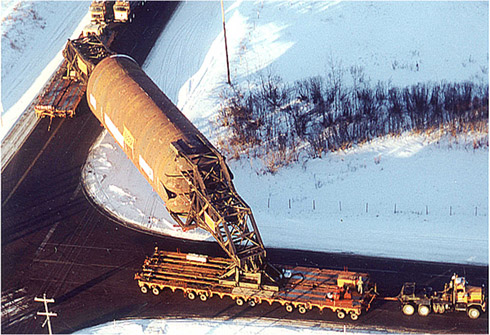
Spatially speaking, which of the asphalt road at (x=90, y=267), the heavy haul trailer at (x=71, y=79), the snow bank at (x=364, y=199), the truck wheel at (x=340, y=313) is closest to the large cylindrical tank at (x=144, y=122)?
the heavy haul trailer at (x=71, y=79)

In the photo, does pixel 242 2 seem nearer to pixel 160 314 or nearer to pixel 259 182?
pixel 259 182

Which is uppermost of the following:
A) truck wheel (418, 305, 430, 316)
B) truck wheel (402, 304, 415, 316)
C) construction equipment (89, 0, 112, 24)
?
construction equipment (89, 0, 112, 24)

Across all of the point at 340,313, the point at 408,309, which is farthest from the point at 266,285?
the point at 408,309

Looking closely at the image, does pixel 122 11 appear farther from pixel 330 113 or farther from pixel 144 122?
pixel 144 122

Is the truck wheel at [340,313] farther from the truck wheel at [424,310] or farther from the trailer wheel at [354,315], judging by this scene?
the truck wheel at [424,310]

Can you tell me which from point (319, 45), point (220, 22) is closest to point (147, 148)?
point (319, 45)

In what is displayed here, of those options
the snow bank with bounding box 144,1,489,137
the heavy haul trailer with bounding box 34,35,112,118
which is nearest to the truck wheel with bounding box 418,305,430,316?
the snow bank with bounding box 144,1,489,137

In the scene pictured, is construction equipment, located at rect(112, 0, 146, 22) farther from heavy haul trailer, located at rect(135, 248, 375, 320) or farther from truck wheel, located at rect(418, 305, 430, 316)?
truck wheel, located at rect(418, 305, 430, 316)
